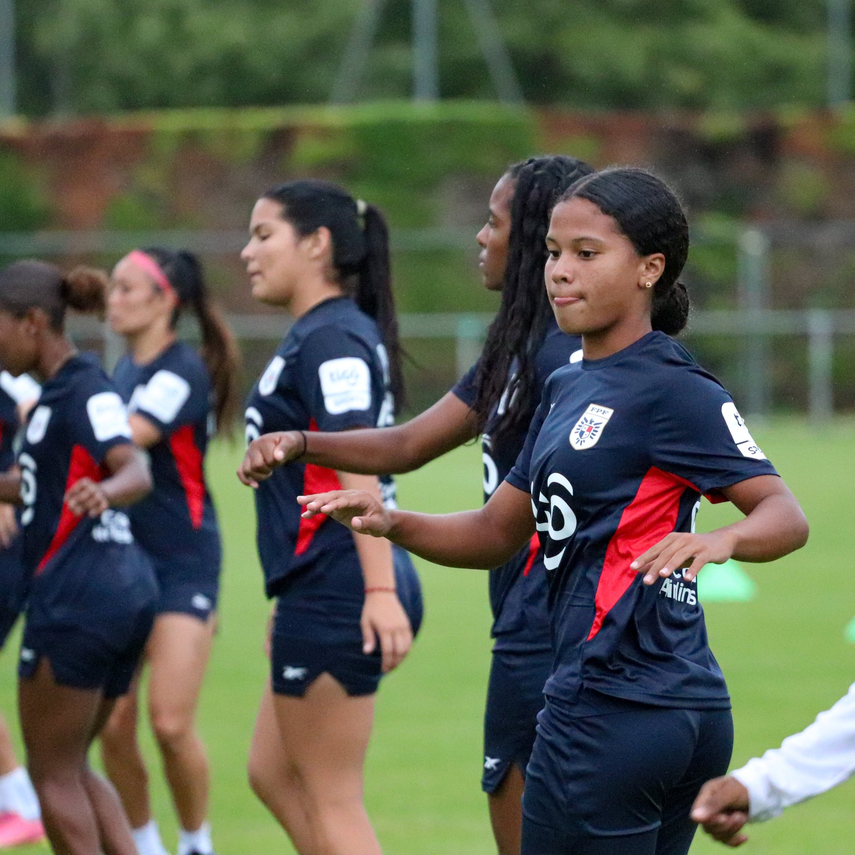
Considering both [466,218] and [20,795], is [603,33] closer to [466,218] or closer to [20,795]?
[466,218]

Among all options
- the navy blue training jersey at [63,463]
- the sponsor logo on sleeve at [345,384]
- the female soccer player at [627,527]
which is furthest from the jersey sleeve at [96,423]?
the female soccer player at [627,527]

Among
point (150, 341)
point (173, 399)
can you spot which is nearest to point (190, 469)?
point (173, 399)

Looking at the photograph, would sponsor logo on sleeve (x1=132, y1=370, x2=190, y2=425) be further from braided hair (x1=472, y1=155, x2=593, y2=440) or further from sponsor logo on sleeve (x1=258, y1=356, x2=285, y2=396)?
braided hair (x1=472, y1=155, x2=593, y2=440)

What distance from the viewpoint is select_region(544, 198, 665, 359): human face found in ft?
10.5

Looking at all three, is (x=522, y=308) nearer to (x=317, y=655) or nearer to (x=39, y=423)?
(x=317, y=655)

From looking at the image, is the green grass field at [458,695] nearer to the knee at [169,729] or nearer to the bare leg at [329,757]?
the knee at [169,729]

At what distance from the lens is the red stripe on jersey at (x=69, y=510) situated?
4.74 meters

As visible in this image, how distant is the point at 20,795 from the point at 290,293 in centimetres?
251

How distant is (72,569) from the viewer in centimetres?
470

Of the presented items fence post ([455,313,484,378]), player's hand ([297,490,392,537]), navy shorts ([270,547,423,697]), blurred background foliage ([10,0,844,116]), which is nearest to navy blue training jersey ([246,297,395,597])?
navy shorts ([270,547,423,697])

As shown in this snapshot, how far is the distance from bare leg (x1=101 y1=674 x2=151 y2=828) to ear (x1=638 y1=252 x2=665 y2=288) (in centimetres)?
299

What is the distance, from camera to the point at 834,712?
2812 millimetres

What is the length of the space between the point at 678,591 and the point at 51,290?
8.74 feet

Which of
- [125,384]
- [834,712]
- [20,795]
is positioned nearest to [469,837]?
[20,795]
